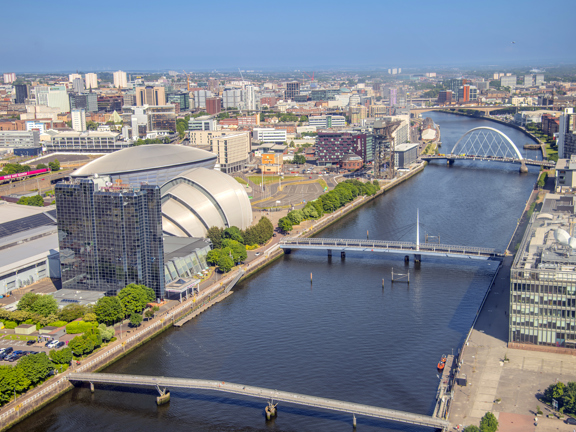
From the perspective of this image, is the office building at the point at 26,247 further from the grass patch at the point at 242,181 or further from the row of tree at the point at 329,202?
the grass patch at the point at 242,181

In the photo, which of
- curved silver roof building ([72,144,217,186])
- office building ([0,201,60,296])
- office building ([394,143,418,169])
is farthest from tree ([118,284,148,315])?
office building ([394,143,418,169])

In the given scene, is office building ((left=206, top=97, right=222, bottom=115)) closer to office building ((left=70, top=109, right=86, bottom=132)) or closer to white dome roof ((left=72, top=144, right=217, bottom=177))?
office building ((left=70, top=109, right=86, bottom=132))

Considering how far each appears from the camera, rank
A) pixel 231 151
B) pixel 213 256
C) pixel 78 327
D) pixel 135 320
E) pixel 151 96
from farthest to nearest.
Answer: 1. pixel 151 96
2. pixel 231 151
3. pixel 213 256
4. pixel 135 320
5. pixel 78 327

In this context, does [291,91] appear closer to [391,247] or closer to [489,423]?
[391,247]

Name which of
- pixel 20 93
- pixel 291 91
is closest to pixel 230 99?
pixel 291 91

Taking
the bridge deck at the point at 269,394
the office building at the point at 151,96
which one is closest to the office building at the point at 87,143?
the office building at the point at 151,96

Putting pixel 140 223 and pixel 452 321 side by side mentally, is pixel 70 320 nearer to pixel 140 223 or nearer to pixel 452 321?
pixel 140 223
